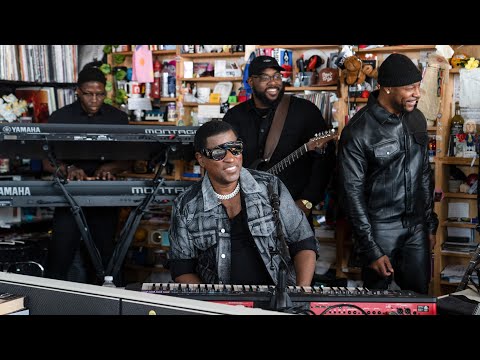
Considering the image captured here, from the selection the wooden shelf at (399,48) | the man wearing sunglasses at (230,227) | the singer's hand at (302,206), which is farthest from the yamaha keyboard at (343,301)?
the wooden shelf at (399,48)

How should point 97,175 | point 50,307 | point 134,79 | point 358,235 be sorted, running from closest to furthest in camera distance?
point 50,307
point 358,235
point 97,175
point 134,79

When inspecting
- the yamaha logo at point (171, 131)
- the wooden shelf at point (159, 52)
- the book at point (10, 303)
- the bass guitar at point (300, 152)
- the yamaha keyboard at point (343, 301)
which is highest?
the wooden shelf at point (159, 52)

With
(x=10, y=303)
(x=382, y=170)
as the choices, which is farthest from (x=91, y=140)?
(x=10, y=303)

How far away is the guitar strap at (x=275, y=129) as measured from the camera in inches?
180

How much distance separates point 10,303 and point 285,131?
3.19 m

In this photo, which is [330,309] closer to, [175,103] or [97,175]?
[97,175]

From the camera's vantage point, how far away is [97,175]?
15.9ft

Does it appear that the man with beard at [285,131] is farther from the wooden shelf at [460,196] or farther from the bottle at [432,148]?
the wooden shelf at [460,196]

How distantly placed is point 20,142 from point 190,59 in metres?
2.17

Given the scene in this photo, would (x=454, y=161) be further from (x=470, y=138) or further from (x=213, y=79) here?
(x=213, y=79)

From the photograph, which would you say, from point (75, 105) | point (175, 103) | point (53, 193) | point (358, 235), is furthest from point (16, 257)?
point (358, 235)

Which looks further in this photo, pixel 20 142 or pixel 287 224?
pixel 20 142

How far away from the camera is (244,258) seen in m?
3.13

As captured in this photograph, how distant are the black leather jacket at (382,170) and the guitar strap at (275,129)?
76 centimetres
